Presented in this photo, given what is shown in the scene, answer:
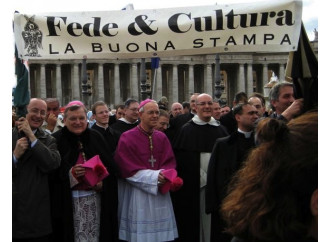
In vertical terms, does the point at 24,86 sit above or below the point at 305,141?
above

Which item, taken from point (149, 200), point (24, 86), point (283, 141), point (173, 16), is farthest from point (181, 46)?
point (283, 141)

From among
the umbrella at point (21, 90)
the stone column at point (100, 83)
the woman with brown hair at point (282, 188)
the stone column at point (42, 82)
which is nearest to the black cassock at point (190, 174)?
the umbrella at point (21, 90)

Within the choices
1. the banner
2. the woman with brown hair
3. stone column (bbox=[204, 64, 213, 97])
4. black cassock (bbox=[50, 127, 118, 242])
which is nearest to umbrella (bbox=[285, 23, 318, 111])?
the banner

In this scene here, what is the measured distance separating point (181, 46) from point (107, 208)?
102 inches

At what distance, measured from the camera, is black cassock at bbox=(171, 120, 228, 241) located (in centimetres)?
719

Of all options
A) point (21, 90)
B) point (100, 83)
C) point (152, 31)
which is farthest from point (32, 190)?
point (100, 83)

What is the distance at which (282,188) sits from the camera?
5.54 ft

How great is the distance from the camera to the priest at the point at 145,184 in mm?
6105

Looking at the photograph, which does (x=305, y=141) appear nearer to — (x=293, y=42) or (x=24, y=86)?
(x=293, y=42)

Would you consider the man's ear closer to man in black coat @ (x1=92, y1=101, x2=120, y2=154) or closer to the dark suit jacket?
the dark suit jacket

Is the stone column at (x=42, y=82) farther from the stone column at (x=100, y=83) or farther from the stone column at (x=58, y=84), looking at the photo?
the stone column at (x=100, y=83)

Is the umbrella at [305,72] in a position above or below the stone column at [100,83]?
below

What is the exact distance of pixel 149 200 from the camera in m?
6.17

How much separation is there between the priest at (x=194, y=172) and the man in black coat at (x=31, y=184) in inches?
97.5
